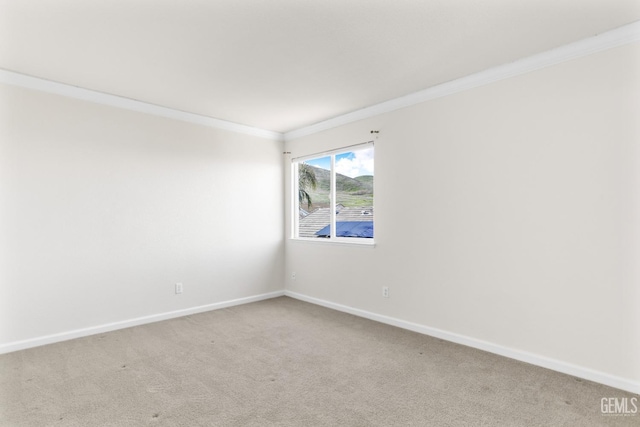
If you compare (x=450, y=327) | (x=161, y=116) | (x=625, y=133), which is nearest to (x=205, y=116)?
(x=161, y=116)

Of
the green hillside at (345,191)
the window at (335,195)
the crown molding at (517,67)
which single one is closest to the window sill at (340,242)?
the window at (335,195)

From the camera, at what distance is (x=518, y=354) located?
2.76m

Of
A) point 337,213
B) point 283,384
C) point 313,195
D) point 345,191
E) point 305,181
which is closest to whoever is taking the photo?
point 283,384

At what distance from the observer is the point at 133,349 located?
3027 millimetres

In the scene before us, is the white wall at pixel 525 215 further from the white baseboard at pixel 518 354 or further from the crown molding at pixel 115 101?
the crown molding at pixel 115 101

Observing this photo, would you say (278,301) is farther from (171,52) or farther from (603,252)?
(603,252)

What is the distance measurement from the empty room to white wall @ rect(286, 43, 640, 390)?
0.05ft

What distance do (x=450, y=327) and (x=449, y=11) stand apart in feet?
8.69

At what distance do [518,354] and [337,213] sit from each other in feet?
8.44

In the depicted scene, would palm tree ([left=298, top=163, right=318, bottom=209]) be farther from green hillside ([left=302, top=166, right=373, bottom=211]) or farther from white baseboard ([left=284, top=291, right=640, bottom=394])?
white baseboard ([left=284, top=291, right=640, bottom=394])

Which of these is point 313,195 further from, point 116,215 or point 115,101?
point 115,101

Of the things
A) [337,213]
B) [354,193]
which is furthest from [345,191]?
[337,213]

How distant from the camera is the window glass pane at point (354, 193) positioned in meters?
4.14

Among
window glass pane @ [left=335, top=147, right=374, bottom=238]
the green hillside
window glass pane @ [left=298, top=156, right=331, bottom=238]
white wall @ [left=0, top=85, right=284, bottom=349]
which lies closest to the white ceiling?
white wall @ [left=0, top=85, right=284, bottom=349]
